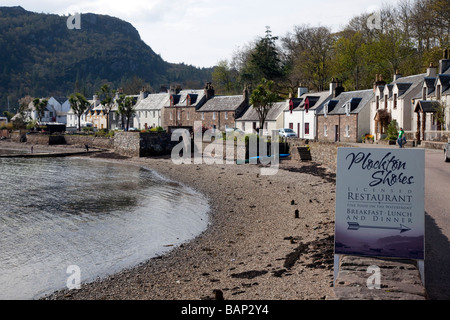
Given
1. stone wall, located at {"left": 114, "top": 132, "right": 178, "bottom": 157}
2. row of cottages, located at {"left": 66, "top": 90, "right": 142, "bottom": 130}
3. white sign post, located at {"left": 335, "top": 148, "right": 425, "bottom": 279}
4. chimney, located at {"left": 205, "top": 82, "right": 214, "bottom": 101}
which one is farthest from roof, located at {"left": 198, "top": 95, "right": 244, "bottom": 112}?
white sign post, located at {"left": 335, "top": 148, "right": 425, "bottom": 279}

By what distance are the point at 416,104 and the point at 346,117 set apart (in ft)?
34.0

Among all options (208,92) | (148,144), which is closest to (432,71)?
(148,144)

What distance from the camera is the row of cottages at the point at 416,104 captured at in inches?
1409

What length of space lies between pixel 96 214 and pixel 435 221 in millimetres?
14896

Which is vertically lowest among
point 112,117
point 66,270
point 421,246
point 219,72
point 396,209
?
point 66,270

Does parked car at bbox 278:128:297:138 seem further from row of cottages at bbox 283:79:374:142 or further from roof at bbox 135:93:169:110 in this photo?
roof at bbox 135:93:169:110

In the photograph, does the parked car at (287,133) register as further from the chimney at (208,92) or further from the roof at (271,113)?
the chimney at (208,92)

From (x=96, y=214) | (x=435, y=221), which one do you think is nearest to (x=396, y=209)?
(x=435, y=221)

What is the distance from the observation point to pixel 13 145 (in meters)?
77.0

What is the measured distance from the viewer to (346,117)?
47.7 metres

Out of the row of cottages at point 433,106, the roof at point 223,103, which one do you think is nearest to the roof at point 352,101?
the row of cottages at point 433,106

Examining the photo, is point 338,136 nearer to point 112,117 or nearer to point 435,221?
point 435,221

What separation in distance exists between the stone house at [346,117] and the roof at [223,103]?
16.7m
